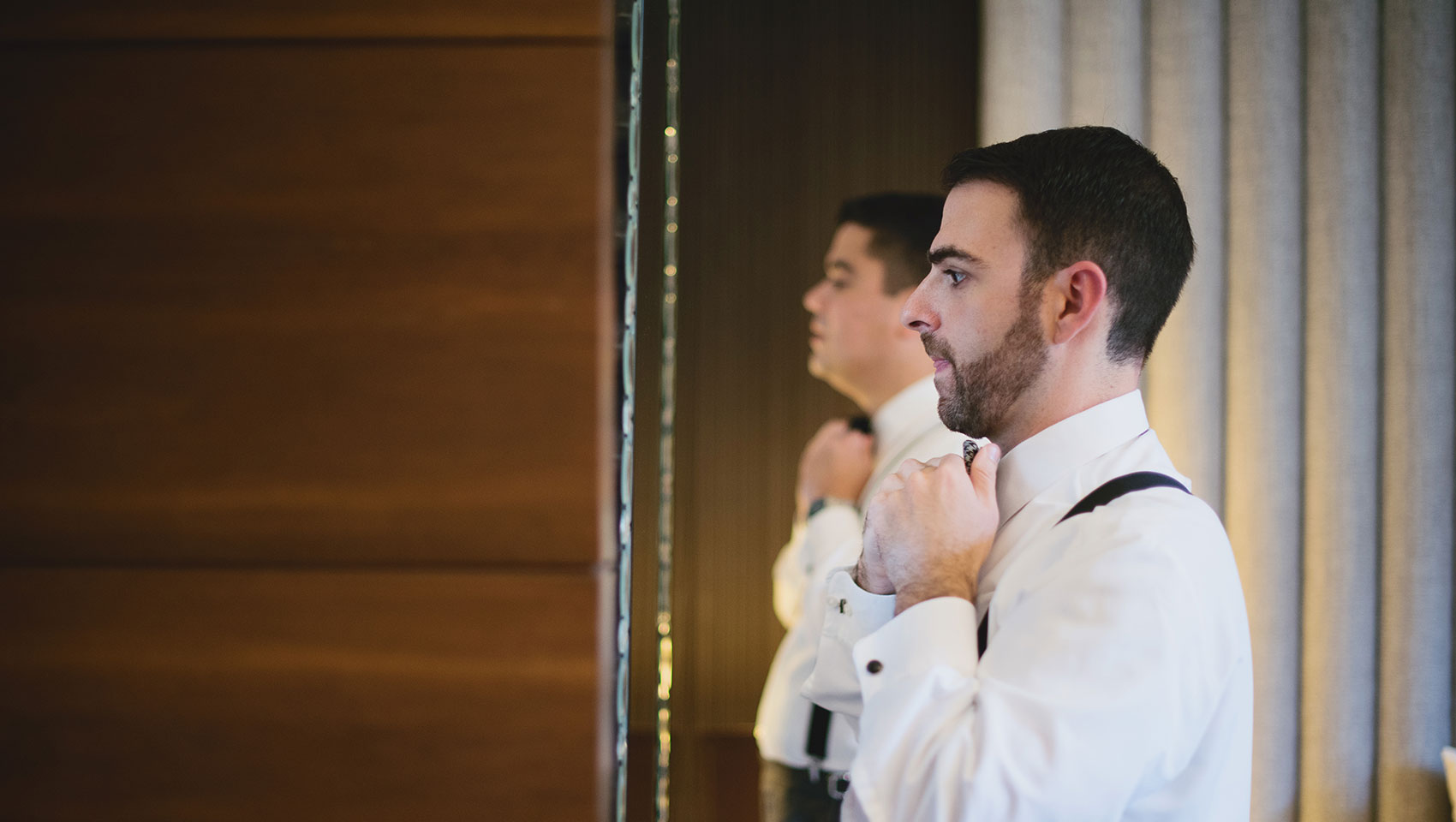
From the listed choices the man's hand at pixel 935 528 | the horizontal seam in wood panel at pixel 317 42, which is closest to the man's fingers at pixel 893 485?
the man's hand at pixel 935 528

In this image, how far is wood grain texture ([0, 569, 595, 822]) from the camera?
0.54 metres

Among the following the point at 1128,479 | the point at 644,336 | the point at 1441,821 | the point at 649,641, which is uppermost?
the point at 644,336

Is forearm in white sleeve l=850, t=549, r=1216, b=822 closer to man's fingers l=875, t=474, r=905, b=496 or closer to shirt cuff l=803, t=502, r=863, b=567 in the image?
man's fingers l=875, t=474, r=905, b=496

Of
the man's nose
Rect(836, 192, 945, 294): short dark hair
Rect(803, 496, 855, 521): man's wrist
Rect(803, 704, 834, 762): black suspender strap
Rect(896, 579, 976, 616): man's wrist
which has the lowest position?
Rect(803, 704, 834, 762): black suspender strap

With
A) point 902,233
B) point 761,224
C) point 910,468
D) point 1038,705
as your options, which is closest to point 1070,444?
point 910,468

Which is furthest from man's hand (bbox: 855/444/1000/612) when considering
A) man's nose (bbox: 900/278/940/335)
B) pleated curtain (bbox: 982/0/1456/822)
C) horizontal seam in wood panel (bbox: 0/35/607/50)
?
pleated curtain (bbox: 982/0/1456/822)

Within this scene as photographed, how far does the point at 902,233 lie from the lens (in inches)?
55.7

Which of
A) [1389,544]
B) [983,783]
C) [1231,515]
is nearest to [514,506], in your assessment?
[983,783]

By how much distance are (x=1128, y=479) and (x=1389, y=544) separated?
0.99 metres

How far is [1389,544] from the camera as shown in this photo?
56.7 inches

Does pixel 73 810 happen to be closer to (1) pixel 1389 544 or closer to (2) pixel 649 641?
(2) pixel 649 641

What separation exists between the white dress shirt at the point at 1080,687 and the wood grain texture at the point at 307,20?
19.0 inches

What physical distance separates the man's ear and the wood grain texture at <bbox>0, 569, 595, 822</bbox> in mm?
469

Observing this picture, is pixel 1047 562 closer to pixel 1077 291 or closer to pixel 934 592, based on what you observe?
pixel 934 592
